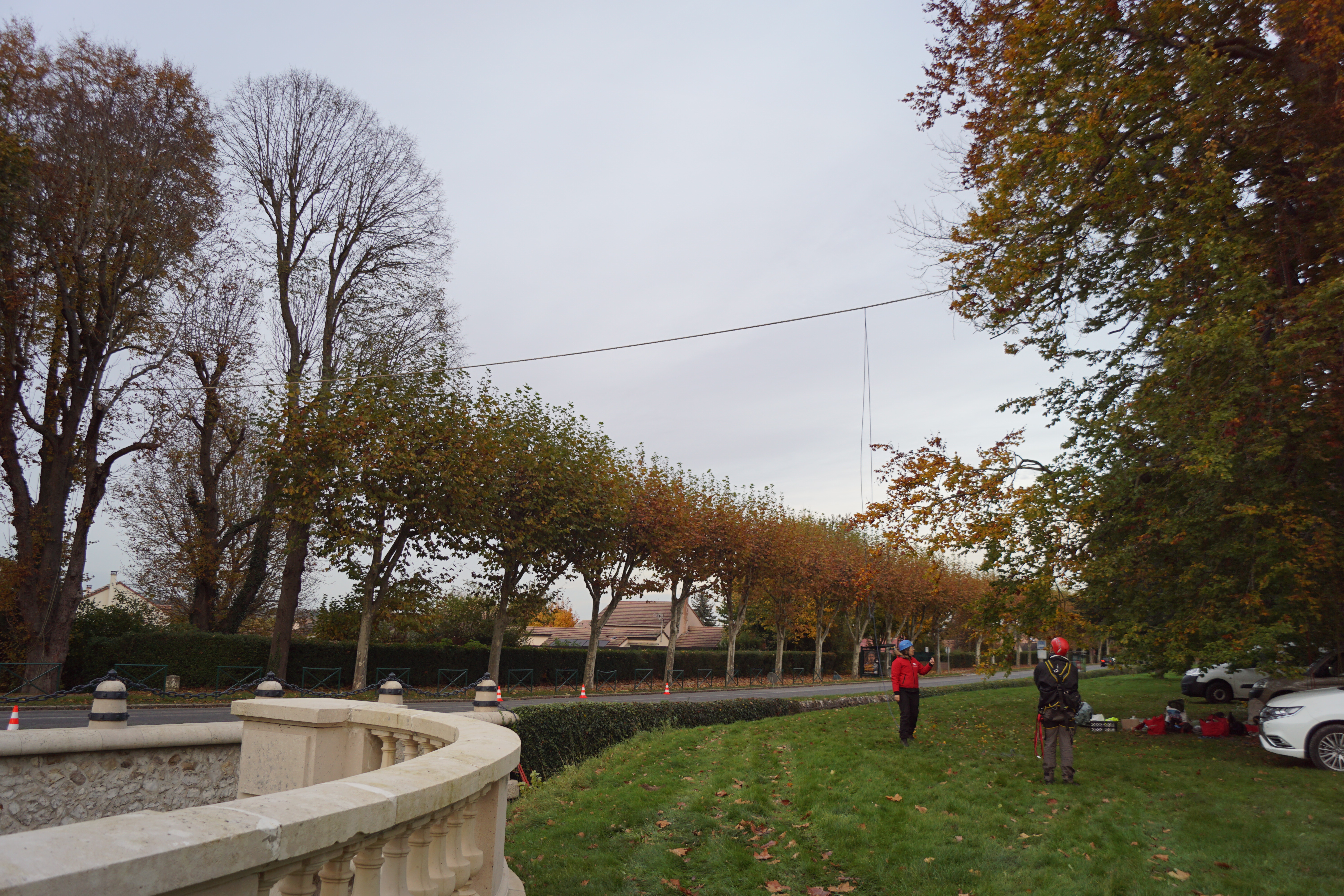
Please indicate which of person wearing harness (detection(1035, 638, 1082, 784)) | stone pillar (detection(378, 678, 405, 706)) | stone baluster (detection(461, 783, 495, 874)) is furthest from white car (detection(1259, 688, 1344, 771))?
stone baluster (detection(461, 783, 495, 874))

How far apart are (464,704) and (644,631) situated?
59.9 m

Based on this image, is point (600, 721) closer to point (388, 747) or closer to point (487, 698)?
point (487, 698)

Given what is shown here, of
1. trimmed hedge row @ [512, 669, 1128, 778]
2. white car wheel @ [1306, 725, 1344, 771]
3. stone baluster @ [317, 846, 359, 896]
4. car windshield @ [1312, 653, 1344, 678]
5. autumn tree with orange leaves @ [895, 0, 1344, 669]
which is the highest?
autumn tree with orange leaves @ [895, 0, 1344, 669]

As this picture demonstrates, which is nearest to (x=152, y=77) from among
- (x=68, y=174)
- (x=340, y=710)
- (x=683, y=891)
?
(x=68, y=174)

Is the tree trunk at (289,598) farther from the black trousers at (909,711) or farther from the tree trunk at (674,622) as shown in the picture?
the black trousers at (909,711)

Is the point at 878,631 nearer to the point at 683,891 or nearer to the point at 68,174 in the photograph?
the point at 68,174

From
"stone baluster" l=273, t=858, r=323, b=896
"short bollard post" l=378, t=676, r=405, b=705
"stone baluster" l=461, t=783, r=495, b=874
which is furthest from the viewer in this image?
"short bollard post" l=378, t=676, r=405, b=705

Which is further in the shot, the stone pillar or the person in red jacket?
the person in red jacket

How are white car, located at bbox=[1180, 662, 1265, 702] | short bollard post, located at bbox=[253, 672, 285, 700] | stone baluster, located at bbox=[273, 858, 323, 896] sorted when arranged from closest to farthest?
stone baluster, located at bbox=[273, 858, 323, 896], short bollard post, located at bbox=[253, 672, 285, 700], white car, located at bbox=[1180, 662, 1265, 702]

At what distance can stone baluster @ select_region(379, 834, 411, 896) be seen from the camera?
313 centimetres

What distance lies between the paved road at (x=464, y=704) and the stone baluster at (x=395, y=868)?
6176 mm

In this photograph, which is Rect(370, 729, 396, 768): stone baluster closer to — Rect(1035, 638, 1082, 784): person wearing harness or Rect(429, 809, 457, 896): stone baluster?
Rect(429, 809, 457, 896): stone baluster

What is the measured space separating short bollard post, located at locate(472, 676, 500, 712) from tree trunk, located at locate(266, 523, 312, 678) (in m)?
18.3

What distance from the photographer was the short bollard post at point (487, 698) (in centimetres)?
890
